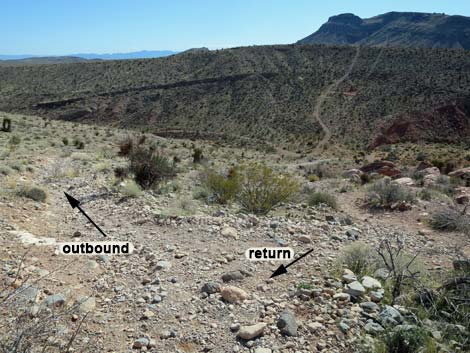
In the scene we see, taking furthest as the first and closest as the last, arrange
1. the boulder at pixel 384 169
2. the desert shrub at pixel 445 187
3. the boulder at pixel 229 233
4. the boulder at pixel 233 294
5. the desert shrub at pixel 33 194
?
the boulder at pixel 384 169 → the desert shrub at pixel 445 187 → the desert shrub at pixel 33 194 → the boulder at pixel 229 233 → the boulder at pixel 233 294

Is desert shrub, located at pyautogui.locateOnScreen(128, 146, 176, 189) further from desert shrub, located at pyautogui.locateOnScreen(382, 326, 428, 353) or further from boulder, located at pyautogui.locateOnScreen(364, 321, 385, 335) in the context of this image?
desert shrub, located at pyautogui.locateOnScreen(382, 326, 428, 353)

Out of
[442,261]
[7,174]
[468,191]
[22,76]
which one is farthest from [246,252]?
[22,76]

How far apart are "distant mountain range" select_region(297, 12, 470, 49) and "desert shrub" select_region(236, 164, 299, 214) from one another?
140 meters

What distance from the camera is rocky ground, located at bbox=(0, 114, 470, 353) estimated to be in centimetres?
408

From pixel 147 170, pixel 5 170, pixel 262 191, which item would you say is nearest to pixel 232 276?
pixel 262 191

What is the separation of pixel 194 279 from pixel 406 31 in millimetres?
176332

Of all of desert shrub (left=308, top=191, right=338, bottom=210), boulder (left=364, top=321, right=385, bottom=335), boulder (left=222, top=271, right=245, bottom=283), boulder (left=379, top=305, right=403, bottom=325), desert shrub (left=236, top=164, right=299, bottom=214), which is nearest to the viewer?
boulder (left=364, top=321, right=385, bottom=335)

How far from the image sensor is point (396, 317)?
4.31 metres

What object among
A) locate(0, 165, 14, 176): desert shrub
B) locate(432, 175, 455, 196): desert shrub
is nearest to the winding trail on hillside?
locate(432, 175, 455, 196): desert shrub

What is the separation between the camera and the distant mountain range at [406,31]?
468 feet

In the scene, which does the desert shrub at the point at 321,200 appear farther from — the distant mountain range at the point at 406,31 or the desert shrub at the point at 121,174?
the distant mountain range at the point at 406,31

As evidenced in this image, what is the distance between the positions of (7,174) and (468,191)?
15650 millimetres

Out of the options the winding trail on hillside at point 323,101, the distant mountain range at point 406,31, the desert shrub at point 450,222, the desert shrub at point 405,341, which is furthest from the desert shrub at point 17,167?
the distant mountain range at point 406,31

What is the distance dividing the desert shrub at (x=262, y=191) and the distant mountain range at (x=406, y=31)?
140 meters
